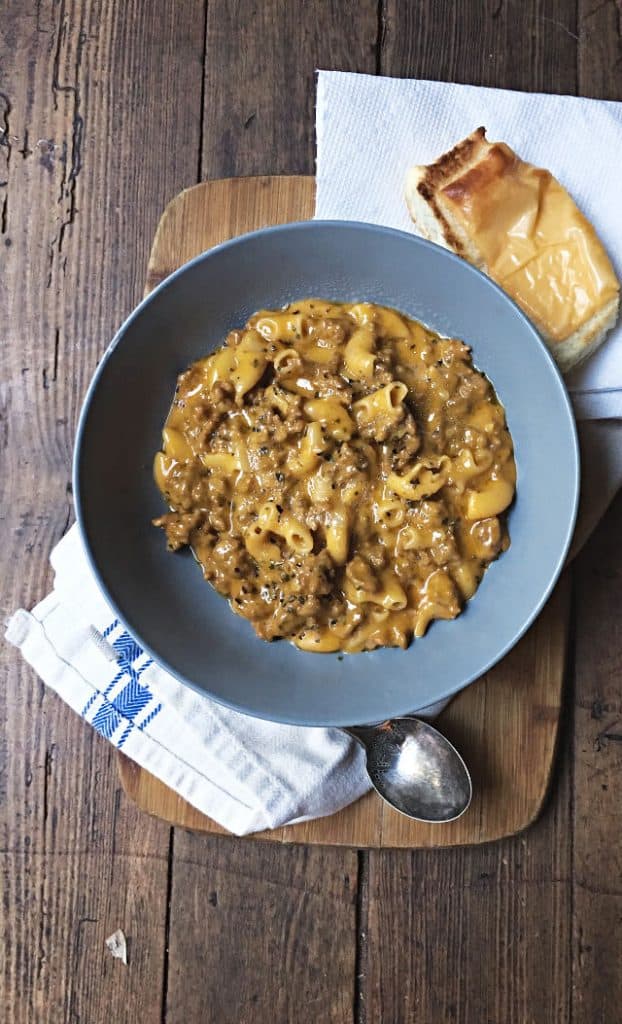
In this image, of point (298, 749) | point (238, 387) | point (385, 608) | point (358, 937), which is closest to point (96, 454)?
point (238, 387)

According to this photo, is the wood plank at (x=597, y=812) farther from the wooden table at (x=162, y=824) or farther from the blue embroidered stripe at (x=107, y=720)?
the blue embroidered stripe at (x=107, y=720)

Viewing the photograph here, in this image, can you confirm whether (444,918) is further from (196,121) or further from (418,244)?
(196,121)

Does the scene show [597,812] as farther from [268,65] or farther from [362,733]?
[268,65]

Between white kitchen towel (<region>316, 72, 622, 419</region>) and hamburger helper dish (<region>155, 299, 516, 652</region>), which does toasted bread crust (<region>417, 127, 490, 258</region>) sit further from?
hamburger helper dish (<region>155, 299, 516, 652</region>)

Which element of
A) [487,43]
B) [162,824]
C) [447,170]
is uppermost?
[487,43]

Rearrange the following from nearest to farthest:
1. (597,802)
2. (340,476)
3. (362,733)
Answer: (340,476) < (362,733) < (597,802)

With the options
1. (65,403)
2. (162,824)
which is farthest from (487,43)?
(162,824)
